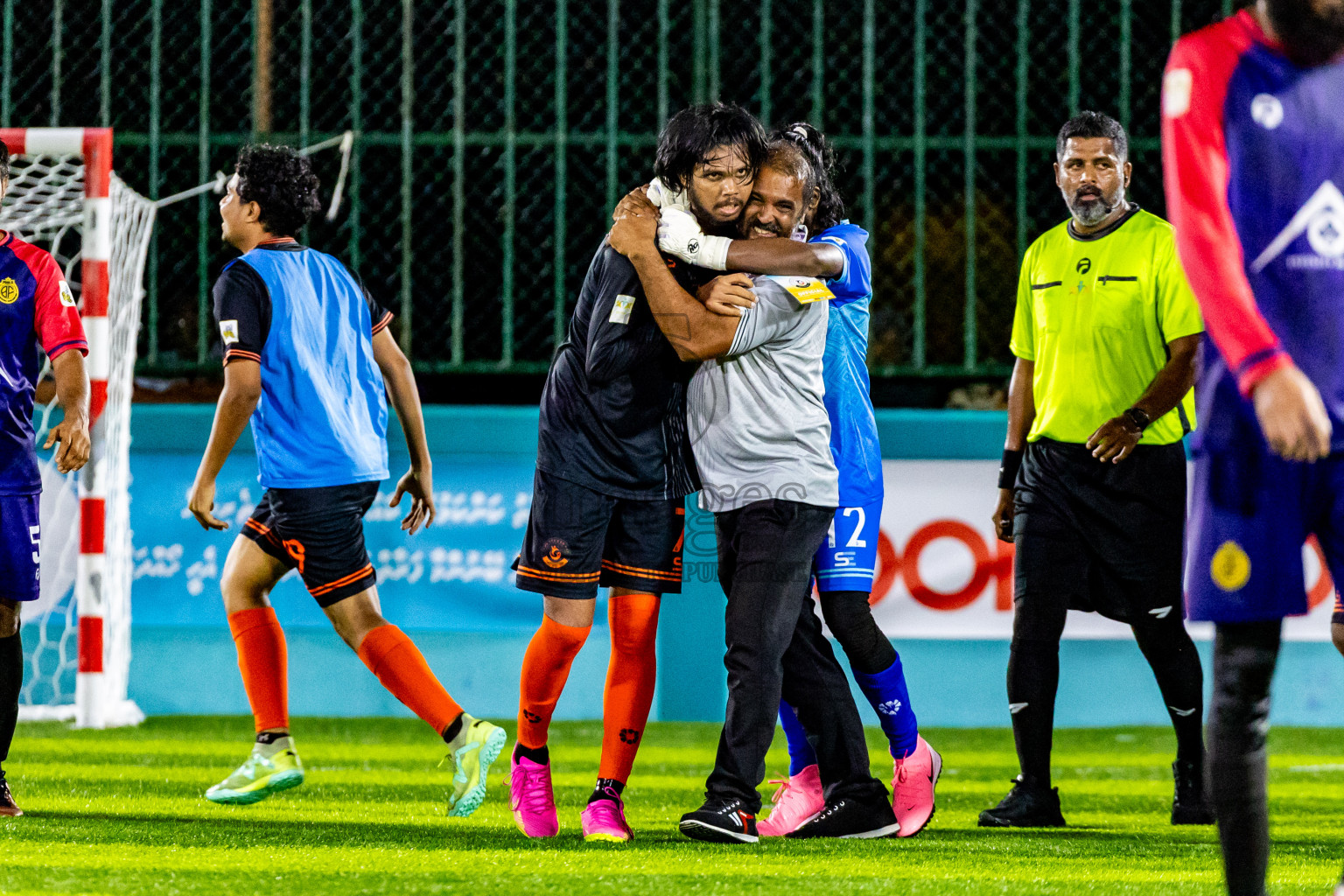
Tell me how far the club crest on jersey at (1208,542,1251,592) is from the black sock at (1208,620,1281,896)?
0.25ft

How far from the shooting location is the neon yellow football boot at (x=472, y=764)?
3.98 metres

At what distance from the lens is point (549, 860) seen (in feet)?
11.0

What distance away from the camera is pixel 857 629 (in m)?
3.99

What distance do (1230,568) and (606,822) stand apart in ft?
5.69

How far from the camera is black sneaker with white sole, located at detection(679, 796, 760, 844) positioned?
3.55 m

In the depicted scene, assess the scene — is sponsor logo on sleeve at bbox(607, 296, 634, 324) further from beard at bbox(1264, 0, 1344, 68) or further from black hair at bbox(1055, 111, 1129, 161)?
beard at bbox(1264, 0, 1344, 68)

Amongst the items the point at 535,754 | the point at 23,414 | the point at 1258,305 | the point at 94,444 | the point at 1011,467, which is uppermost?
the point at 1258,305

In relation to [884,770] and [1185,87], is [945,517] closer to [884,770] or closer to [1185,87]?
[884,770]

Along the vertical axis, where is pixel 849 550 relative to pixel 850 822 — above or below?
above

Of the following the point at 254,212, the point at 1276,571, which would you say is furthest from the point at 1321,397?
the point at 254,212

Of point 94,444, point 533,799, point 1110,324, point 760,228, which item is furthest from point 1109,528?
point 94,444

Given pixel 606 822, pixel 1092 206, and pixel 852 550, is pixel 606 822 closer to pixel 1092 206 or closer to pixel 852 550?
pixel 852 550

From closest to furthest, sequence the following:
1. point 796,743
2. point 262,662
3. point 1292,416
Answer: point 1292,416 → point 796,743 → point 262,662

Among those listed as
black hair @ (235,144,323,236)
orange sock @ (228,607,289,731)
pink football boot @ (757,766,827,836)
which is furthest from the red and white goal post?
pink football boot @ (757,766,827,836)
